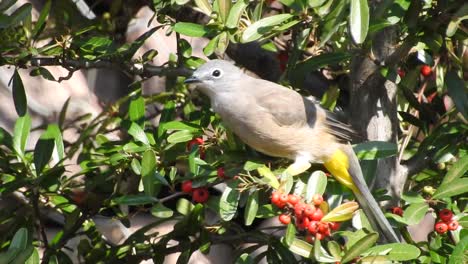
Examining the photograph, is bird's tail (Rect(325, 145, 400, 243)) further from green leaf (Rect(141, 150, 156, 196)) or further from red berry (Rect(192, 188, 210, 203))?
green leaf (Rect(141, 150, 156, 196))

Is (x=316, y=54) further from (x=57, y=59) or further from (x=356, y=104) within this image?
(x=57, y=59)

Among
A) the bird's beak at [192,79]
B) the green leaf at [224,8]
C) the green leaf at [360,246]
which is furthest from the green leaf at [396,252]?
the bird's beak at [192,79]

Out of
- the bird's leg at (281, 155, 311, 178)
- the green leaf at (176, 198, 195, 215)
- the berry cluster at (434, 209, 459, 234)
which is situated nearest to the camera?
the berry cluster at (434, 209, 459, 234)

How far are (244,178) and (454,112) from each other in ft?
Result: 2.95

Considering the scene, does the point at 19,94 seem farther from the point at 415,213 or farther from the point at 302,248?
the point at 415,213

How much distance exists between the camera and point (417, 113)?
3529mm

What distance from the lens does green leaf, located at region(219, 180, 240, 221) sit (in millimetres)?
2766

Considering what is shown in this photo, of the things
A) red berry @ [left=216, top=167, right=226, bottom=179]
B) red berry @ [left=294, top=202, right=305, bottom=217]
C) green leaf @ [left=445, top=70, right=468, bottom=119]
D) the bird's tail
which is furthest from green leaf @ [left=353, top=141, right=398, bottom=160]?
red berry @ [left=216, top=167, right=226, bottom=179]

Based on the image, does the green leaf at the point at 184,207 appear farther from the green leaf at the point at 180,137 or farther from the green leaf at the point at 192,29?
the green leaf at the point at 192,29

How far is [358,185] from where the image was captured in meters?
3.13

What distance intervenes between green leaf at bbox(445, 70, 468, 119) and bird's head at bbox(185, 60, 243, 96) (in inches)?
34.1

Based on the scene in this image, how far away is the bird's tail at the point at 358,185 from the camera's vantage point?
2.93 metres

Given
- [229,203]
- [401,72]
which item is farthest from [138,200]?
[401,72]

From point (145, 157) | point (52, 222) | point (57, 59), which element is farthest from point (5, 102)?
point (145, 157)
